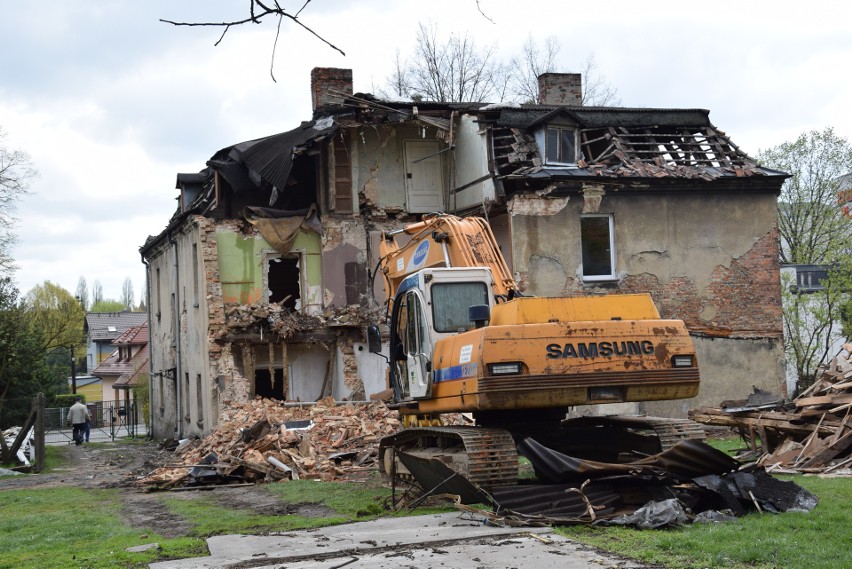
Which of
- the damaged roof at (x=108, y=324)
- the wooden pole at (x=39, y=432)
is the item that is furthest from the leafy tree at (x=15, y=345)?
the damaged roof at (x=108, y=324)

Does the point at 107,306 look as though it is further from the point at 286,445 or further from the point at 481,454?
the point at 481,454

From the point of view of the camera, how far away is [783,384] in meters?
24.8

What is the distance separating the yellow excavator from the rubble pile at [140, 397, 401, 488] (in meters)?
5.35

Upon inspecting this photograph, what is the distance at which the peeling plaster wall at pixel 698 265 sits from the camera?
23891 millimetres

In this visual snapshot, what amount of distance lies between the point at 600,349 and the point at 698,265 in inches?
567

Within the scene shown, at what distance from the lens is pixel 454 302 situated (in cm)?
1296

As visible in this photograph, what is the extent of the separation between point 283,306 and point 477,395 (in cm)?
1684

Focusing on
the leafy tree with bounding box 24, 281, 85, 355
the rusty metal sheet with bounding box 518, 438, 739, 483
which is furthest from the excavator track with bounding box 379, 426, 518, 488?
the leafy tree with bounding box 24, 281, 85, 355

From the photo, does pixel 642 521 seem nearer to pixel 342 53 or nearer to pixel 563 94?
pixel 342 53

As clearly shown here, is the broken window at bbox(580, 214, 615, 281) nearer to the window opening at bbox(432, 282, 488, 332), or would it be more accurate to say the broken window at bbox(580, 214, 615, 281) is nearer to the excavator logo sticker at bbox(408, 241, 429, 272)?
the excavator logo sticker at bbox(408, 241, 429, 272)

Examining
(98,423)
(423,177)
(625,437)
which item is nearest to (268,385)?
(423,177)

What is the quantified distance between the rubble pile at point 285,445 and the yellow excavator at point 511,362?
17.6 feet

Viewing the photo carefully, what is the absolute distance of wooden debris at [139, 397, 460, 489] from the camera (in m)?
18.7

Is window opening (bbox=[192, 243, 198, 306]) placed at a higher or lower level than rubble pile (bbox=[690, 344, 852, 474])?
higher
